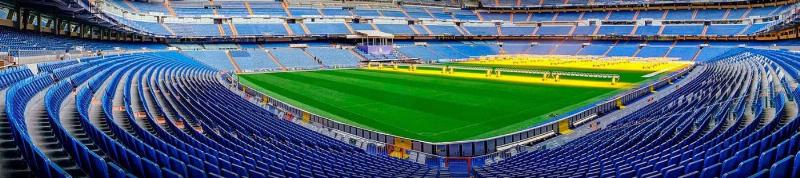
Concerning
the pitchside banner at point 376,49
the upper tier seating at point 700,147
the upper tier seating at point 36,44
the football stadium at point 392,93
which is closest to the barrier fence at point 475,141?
the football stadium at point 392,93

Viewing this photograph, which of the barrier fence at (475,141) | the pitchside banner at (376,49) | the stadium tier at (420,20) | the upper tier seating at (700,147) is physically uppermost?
the stadium tier at (420,20)

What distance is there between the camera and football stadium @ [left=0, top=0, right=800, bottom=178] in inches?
330

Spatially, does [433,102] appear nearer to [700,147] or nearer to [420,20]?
[700,147]

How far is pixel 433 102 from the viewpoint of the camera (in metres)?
29.5

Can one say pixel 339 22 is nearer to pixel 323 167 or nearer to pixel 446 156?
pixel 446 156

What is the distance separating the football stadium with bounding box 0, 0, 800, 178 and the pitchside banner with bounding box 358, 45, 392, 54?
0.19m

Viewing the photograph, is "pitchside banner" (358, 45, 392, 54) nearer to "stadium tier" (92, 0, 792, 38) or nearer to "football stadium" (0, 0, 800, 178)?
"football stadium" (0, 0, 800, 178)

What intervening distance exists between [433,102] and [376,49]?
42.8 metres

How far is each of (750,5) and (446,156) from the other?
232 ft

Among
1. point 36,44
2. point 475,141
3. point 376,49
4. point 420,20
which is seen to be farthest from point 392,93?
point 420,20

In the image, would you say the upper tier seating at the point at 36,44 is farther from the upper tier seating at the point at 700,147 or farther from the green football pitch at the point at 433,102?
the upper tier seating at the point at 700,147

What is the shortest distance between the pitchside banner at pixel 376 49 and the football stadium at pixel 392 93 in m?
0.19

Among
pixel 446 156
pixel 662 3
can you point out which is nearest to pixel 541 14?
pixel 662 3

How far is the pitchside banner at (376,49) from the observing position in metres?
71.4
